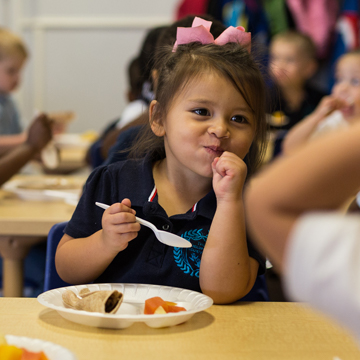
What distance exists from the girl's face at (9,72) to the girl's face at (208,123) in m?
2.30

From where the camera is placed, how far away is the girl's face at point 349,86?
98.1 inches

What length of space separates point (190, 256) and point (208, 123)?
0.25 metres

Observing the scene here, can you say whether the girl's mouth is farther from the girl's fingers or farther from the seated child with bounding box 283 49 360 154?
the seated child with bounding box 283 49 360 154

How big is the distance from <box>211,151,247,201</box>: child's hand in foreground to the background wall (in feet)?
13.4

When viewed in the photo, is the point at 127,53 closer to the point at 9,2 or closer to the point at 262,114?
the point at 9,2

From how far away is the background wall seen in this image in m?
4.78

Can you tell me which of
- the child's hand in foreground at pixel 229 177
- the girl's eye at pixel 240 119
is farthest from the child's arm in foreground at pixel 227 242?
the girl's eye at pixel 240 119

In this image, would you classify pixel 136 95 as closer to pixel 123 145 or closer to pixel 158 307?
pixel 123 145

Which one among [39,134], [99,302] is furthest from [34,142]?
[99,302]

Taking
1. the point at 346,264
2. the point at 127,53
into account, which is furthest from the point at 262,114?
the point at 127,53

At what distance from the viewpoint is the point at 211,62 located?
1044mm

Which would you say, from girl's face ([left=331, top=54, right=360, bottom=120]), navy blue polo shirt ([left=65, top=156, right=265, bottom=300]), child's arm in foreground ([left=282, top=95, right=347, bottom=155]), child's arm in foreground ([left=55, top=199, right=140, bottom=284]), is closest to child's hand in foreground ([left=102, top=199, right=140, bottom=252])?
child's arm in foreground ([left=55, top=199, right=140, bottom=284])

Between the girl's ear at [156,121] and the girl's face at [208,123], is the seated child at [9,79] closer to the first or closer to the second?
the girl's ear at [156,121]

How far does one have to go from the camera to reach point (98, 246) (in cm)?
92
